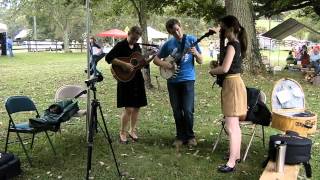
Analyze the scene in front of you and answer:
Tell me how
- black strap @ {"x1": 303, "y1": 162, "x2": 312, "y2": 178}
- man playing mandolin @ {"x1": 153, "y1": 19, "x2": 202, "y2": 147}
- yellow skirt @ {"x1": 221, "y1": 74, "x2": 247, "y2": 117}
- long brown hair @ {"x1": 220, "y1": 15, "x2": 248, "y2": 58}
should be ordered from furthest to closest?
man playing mandolin @ {"x1": 153, "y1": 19, "x2": 202, "y2": 147} → yellow skirt @ {"x1": 221, "y1": 74, "x2": 247, "y2": 117} → long brown hair @ {"x1": 220, "y1": 15, "x2": 248, "y2": 58} → black strap @ {"x1": 303, "y1": 162, "x2": 312, "y2": 178}

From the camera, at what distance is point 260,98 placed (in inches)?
231

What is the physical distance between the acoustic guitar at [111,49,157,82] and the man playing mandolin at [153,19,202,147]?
146 millimetres

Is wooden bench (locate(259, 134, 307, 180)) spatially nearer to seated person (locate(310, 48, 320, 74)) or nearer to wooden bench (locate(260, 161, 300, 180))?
wooden bench (locate(260, 161, 300, 180))

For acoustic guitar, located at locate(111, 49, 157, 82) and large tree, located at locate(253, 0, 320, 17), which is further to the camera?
large tree, located at locate(253, 0, 320, 17)

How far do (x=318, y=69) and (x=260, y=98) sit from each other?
34.4ft

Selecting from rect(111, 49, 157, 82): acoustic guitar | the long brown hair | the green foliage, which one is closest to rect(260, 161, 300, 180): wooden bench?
the long brown hair

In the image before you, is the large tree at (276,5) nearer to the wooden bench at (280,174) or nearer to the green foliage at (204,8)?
the green foliage at (204,8)

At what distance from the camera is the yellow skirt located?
5.19 metres

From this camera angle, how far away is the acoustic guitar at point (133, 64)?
6047 millimetres

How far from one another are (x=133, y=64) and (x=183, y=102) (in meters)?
0.82

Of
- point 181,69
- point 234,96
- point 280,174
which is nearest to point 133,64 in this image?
point 181,69

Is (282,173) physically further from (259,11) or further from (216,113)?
(259,11)

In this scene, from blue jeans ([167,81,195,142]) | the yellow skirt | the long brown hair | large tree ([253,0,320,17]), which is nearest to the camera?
the long brown hair

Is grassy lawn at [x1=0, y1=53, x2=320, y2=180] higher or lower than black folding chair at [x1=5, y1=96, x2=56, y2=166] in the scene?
lower
